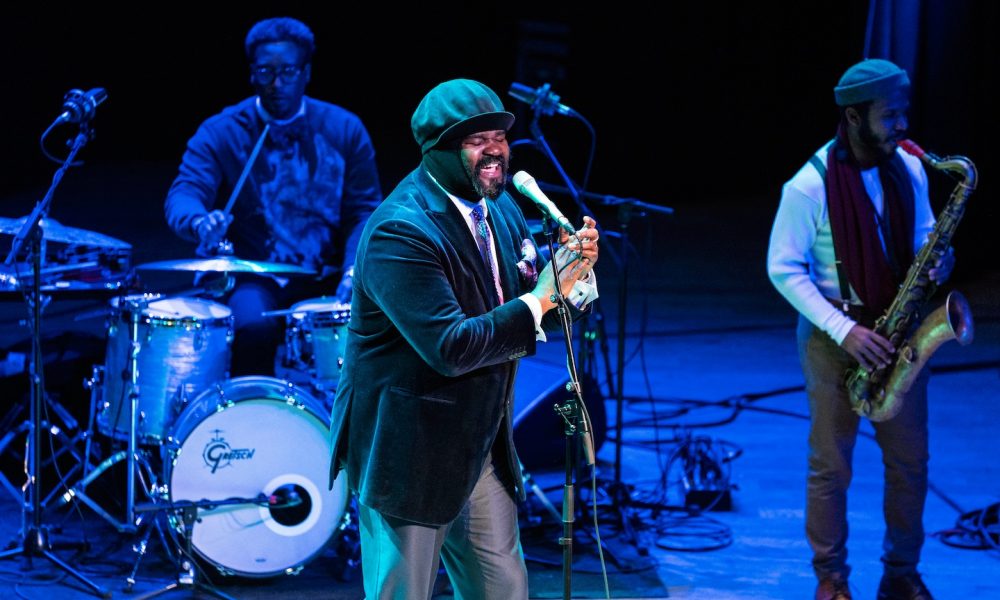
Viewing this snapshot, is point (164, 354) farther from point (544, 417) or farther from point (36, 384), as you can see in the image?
point (544, 417)

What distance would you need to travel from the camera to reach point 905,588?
14.9 ft

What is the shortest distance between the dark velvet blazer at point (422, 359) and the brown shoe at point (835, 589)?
6.46 feet

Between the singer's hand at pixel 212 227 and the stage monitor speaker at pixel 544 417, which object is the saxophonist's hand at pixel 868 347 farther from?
the singer's hand at pixel 212 227

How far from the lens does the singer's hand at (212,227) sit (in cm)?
514

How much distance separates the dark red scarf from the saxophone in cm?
8

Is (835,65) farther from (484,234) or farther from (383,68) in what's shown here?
(484,234)

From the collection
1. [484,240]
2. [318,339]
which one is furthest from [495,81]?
[484,240]

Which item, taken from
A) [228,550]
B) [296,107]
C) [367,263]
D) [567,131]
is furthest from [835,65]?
[367,263]

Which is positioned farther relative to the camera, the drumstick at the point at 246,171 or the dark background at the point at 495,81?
the dark background at the point at 495,81

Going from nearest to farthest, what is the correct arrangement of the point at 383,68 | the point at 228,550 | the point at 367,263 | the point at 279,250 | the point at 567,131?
1. the point at 367,263
2. the point at 228,550
3. the point at 279,250
4. the point at 567,131
5. the point at 383,68

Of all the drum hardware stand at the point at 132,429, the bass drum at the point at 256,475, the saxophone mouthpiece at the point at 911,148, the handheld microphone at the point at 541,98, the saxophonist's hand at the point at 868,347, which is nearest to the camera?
the saxophonist's hand at the point at 868,347

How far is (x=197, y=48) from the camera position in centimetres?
1495

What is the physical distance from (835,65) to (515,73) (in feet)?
14.9

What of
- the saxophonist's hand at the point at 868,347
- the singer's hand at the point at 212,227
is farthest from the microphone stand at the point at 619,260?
the singer's hand at the point at 212,227
